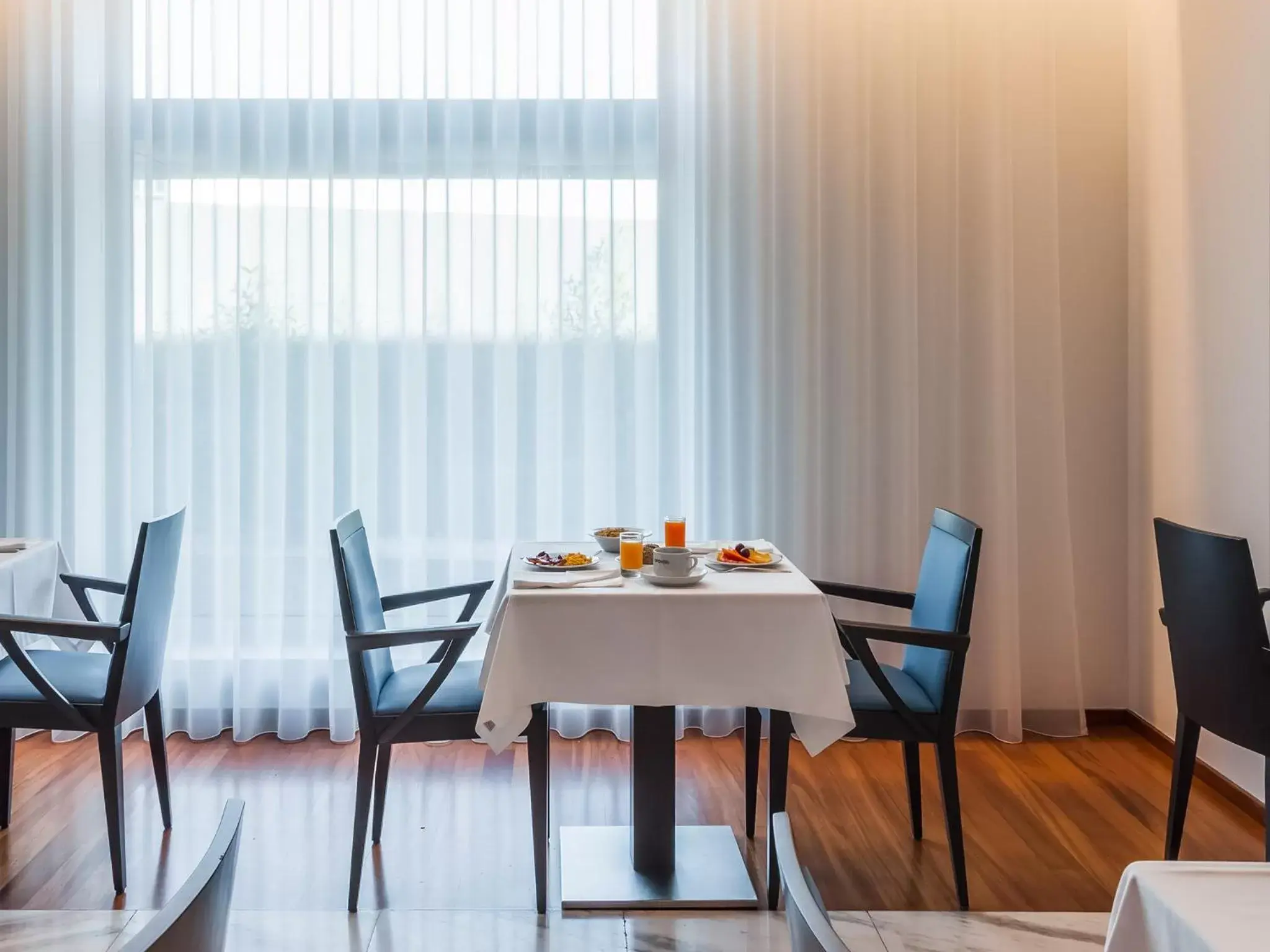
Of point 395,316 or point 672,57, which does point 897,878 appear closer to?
point 395,316

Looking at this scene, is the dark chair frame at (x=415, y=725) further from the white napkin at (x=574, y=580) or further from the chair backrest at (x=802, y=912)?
the chair backrest at (x=802, y=912)

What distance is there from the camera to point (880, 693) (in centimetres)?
229

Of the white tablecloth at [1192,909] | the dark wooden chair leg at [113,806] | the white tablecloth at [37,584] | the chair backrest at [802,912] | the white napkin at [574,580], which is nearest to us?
the chair backrest at [802,912]

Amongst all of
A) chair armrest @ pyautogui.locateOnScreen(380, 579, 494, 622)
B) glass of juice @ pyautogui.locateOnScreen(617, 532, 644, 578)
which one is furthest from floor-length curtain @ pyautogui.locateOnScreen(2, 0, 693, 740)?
glass of juice @ pyautogui.locateOnScreen(617, 532, 644, 578)

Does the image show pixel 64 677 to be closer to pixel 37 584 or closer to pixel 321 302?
pixel 37 584

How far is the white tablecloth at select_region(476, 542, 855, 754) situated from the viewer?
6.80 ft

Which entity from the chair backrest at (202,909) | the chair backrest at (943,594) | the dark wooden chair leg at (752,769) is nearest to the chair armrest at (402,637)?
the dark wooden chair leg at (752,769)

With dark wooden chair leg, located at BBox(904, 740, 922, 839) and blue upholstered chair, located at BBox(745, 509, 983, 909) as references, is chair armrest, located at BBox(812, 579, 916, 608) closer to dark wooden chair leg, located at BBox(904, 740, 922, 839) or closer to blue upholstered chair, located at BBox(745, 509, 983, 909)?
blue upholstered chair, located at BBox(745, 509, 983, 909)

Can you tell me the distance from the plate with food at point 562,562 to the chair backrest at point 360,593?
412 mm

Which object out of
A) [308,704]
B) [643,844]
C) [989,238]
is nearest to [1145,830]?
[643,844]

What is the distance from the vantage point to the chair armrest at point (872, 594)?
8.50 ft

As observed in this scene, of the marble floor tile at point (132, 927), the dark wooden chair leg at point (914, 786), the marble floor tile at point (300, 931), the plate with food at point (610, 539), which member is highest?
the plate with food at point (610, 539)

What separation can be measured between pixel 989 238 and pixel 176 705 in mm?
3283

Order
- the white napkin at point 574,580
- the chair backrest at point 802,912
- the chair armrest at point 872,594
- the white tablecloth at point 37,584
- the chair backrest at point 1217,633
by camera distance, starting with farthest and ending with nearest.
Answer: the chair armrest at point 872,594 → the white tablecloth at point 37,584 → the white napkin at point 574,580 → the chair backrest at point 1217,633 → the chair backrest at point 802,912
